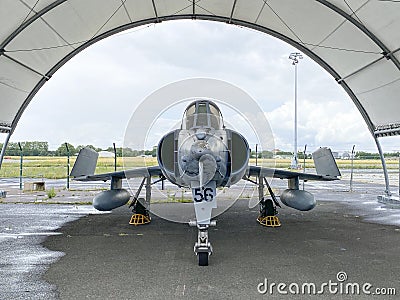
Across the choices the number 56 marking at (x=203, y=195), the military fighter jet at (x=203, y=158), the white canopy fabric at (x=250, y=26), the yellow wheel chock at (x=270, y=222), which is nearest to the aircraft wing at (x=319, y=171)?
the yellow wheel chock at (x=270, y=222)

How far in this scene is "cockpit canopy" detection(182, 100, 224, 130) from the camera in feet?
23.7

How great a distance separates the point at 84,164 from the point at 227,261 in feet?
19.4

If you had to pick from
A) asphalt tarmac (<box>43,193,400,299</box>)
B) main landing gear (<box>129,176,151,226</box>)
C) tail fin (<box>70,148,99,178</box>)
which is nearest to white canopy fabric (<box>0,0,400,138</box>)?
tail fin (<box>70,148,99,178</box>)

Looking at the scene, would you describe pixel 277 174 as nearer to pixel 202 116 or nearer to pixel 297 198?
pixel 297 198

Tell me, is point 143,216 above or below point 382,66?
below

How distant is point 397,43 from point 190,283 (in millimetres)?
9743

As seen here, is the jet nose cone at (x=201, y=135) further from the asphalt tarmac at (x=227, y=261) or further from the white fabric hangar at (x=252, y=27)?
the white fabric hangar at (x=252, y=27)

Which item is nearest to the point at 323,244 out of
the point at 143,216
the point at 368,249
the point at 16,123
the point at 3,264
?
the point at 368,249

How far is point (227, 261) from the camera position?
6520 millimetres

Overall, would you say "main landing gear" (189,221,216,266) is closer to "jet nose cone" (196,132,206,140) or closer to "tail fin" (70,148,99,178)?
"jet nose cone" (196,132,206,140)

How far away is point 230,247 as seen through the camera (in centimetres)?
762

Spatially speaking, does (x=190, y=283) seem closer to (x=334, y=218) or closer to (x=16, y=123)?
(x=334, y=218)

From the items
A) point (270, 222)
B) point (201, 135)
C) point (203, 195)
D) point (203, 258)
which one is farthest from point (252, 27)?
point (203, 258)

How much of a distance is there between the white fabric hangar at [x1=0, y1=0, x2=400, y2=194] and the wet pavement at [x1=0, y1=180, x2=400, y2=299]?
4424 millimetres
